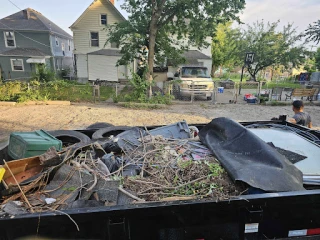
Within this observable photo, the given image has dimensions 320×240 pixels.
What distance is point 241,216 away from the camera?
165cm

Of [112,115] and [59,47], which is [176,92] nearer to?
[112,115]

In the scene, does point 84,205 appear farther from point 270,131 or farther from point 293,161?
point 270,131

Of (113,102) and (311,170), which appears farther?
(113,102)

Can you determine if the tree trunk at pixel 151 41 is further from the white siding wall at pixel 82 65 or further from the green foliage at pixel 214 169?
the white siding wall at pixel 82 65

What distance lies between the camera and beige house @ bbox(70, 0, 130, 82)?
2267cm

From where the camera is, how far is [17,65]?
77.4 feet

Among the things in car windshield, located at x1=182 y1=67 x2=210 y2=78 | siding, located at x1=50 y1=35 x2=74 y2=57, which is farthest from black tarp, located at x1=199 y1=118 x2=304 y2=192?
siding, located at x1=50 y1=35 x2=74 y2=57

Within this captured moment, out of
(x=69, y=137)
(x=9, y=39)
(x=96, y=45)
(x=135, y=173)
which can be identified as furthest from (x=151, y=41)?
(x=9, y=39)

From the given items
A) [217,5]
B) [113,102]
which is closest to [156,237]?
[113,102]

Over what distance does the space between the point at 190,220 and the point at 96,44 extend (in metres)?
24.7

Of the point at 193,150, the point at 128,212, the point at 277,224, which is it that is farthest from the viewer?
the point at 193,150

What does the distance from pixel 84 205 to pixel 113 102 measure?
11.2m

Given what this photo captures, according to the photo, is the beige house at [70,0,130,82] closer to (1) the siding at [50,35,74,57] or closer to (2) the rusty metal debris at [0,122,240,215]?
(1) the siding at [50,35,74,57]

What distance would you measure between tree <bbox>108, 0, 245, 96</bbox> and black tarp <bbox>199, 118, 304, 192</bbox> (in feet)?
37.1
